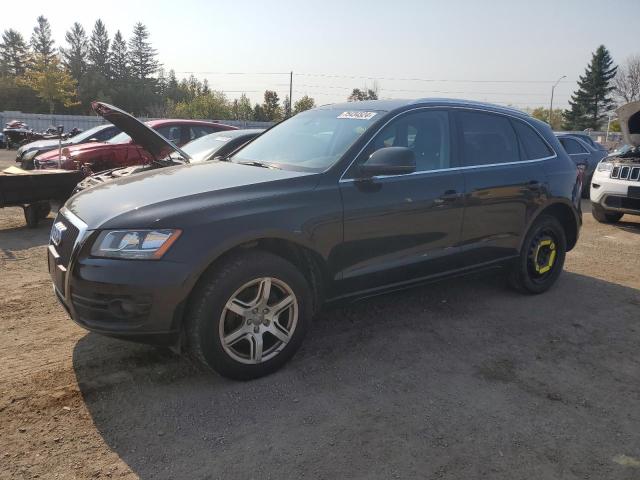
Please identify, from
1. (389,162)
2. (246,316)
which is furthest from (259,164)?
(246,316)

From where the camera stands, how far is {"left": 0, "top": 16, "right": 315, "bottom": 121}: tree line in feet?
191

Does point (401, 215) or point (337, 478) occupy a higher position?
point (401, 215)

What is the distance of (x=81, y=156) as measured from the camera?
8.67m

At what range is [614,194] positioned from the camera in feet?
27.6

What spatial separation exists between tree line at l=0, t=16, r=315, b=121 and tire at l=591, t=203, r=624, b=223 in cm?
4061

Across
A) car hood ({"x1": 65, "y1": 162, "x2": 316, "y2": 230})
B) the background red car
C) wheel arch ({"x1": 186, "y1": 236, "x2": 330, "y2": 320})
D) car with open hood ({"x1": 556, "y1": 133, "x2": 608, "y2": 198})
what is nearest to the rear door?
wheel arch ({"x1": 186, "y1": 236, "x2": 330, "y2": 320})

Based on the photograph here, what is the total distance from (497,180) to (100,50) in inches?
3621

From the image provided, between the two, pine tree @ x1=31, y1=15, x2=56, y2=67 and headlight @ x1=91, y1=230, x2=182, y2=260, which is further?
pine tree @ x1=31, y1=15, x2=56, y2=67

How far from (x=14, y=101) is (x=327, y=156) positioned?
68.3 m

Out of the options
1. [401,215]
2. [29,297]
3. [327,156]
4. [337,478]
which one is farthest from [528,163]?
[29,297]

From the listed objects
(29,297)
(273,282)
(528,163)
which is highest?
(528,163)

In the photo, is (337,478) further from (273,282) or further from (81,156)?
(81,156)

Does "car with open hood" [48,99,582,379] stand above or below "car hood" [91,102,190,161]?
below

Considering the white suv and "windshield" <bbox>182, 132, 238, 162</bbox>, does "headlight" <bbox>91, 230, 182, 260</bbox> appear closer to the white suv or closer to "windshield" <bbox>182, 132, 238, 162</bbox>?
"windshield" <bbox>182, 132, 238, 162</bbox>
